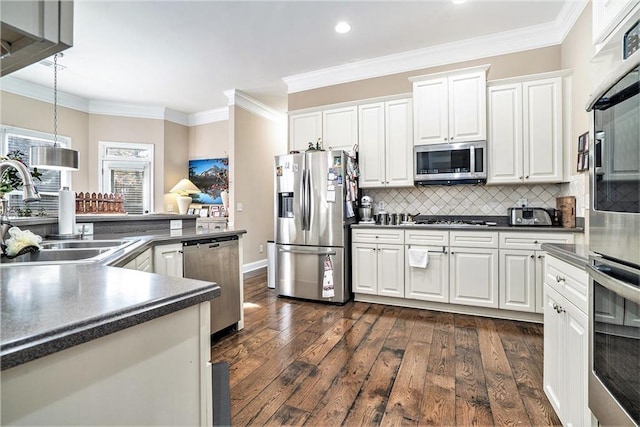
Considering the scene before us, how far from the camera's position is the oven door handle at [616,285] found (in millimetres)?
863

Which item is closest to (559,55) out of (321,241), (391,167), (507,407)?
(391,167)

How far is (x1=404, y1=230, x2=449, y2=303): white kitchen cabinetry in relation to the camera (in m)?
3.29

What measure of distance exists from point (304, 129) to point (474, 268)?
2.73m

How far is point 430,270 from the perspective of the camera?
335 cm

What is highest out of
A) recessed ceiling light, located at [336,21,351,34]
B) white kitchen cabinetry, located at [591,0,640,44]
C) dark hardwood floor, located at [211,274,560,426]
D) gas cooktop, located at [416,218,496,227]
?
recessed ceiling light, located at [336,21,351,34]

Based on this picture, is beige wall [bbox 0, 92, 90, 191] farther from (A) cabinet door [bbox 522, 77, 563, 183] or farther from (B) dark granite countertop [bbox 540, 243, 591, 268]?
(A) cabinet door [bbox 522, 77, 563, 183]

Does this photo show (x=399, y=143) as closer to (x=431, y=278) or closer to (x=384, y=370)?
(x=431, y=278)

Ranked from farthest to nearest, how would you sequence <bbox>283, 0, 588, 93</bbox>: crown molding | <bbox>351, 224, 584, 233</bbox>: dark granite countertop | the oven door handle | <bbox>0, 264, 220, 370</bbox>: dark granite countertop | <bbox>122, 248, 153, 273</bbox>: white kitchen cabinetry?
<bbox>283, 0, 588, 93</bbox>: crown molding, <bbox>351, 224, 584, 233</bbox>: dark granite countertop, <bbox>122, 248, 153, 273</bbox>: white kitchen cabinetry, the oven door handle, <bbox>0, 264, 220, 370</bbox>: dark granite countertop

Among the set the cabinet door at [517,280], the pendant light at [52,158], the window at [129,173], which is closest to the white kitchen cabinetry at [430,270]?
the cabinet door at [517,280]

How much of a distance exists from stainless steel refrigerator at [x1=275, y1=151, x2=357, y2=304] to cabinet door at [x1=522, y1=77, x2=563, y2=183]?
186 centimetres

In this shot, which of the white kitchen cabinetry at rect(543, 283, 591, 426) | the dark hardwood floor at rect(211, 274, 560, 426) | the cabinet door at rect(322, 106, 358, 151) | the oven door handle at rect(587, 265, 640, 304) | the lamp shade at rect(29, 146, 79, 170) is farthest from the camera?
the cabinet door at rect(322, 106, 358, 151)

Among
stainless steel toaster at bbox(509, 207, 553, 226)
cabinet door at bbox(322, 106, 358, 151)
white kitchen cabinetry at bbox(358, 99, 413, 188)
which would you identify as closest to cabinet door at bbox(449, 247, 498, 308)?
stainless steel toaster at bbox(509, 207, 553, 226)

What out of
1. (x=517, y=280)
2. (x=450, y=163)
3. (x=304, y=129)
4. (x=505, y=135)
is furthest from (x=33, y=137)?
(x=517, y=280)

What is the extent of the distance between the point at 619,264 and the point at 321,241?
9.58ft
